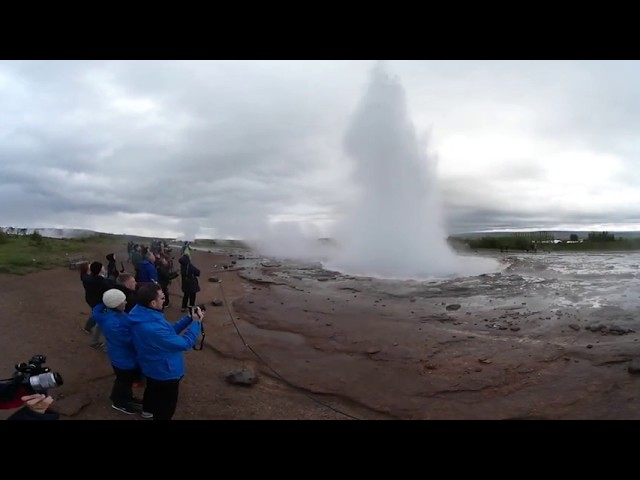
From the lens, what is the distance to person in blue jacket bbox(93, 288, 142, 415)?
14.4ft

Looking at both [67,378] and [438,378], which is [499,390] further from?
[67,378]

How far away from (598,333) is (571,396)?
383 centimetres

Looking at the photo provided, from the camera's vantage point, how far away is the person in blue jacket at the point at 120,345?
4.38 metres

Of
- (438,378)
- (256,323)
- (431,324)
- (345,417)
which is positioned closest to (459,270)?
(431,324)

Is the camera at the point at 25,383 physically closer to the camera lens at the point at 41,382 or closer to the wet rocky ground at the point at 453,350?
the camera lens at the point at 41,382

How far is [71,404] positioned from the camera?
481cm

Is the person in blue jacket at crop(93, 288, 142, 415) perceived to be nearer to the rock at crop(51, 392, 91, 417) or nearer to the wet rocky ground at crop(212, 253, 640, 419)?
the rock at crop(51, 392, 91, 417)

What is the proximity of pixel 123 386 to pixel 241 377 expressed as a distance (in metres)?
1.72

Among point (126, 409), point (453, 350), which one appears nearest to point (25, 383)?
point (126, 409)

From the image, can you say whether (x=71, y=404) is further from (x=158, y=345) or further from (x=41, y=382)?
(x=41, y=382)

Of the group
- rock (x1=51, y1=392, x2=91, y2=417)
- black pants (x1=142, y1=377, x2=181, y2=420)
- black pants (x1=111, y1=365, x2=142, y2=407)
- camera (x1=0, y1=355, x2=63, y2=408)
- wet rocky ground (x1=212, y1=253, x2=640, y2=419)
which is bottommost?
wet rocky ground (x1=212, y1=253, x2=640, y2=419)

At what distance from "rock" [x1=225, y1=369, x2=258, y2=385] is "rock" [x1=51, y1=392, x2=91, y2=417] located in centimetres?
185

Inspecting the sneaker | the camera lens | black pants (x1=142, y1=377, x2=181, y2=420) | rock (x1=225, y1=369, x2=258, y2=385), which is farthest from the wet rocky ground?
the camera lens

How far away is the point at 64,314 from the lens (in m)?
9.66
